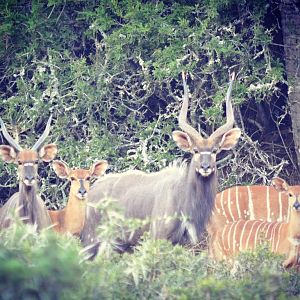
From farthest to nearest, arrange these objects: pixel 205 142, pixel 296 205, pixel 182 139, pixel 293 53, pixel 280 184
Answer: pixel 293 53, pixel 280 184, pixel 182 139, pixel 296 205, pixel 205 142

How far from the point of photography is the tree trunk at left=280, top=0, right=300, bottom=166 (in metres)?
8.67

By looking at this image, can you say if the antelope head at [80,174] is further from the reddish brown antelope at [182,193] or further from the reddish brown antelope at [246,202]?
the reddish brown antelope at [246,202]

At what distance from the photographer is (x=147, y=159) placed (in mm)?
8547

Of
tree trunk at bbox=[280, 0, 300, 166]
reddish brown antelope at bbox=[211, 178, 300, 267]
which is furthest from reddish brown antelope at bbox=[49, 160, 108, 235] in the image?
tree trunk at bbox=[280, 0, 300, 166]

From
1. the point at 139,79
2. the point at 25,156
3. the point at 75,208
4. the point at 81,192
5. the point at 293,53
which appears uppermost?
the point at 293,53

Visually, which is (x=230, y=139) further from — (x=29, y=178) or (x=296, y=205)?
(x=29, y=178)

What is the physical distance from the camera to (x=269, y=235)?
7.55 m

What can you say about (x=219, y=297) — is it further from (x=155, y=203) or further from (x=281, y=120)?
(x=281, y=120)

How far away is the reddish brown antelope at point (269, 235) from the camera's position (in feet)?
23.8

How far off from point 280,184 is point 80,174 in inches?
50.7

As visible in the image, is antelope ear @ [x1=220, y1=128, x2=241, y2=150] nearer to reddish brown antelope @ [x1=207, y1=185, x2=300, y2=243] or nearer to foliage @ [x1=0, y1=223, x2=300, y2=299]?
reddish brown antelope @ [x1=207, y1=185, x2=300, y2=243]

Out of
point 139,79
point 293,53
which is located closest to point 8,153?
point 139,79

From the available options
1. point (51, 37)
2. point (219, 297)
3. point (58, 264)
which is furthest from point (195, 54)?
point (58, 264)

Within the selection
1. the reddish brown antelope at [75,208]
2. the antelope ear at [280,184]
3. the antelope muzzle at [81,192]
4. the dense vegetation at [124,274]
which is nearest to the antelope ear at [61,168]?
the reddish brown antelope at [75,208]
